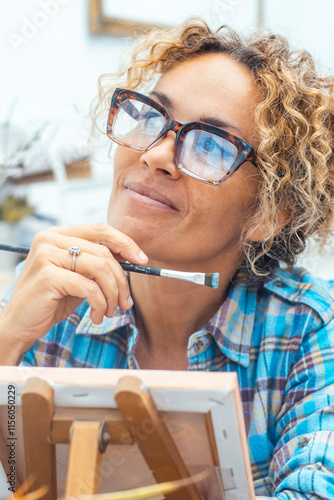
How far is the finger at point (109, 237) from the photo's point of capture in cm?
99

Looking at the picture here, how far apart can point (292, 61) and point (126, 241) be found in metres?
0.61

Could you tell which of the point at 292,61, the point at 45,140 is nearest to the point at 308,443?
the point at 292,61

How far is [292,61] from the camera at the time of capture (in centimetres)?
126

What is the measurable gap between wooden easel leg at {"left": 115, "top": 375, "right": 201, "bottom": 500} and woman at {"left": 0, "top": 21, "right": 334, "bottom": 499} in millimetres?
355

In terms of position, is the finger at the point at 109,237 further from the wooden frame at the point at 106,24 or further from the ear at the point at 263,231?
the wooden frame at the point at 106,24

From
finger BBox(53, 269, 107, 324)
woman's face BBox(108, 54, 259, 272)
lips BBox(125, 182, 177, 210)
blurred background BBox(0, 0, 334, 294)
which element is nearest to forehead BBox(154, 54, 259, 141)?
woman's face BBox(108, 54, 259, 272)

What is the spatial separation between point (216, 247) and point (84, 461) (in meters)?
0.66

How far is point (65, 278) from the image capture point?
928 millimetres

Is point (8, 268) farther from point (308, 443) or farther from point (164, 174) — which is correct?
point (308, 443)

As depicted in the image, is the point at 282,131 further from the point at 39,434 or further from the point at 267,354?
the point at 39,434

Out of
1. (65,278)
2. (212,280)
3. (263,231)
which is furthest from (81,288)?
(263,231)

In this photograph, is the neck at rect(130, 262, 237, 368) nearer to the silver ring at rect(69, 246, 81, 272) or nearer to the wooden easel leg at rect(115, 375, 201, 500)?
the silver ring at rect(69, 246, 81, 272)

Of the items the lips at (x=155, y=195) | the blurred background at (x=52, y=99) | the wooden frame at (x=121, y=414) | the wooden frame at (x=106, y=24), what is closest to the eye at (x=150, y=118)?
the lips at (x=155, y=195)

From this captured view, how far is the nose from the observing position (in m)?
1.07
